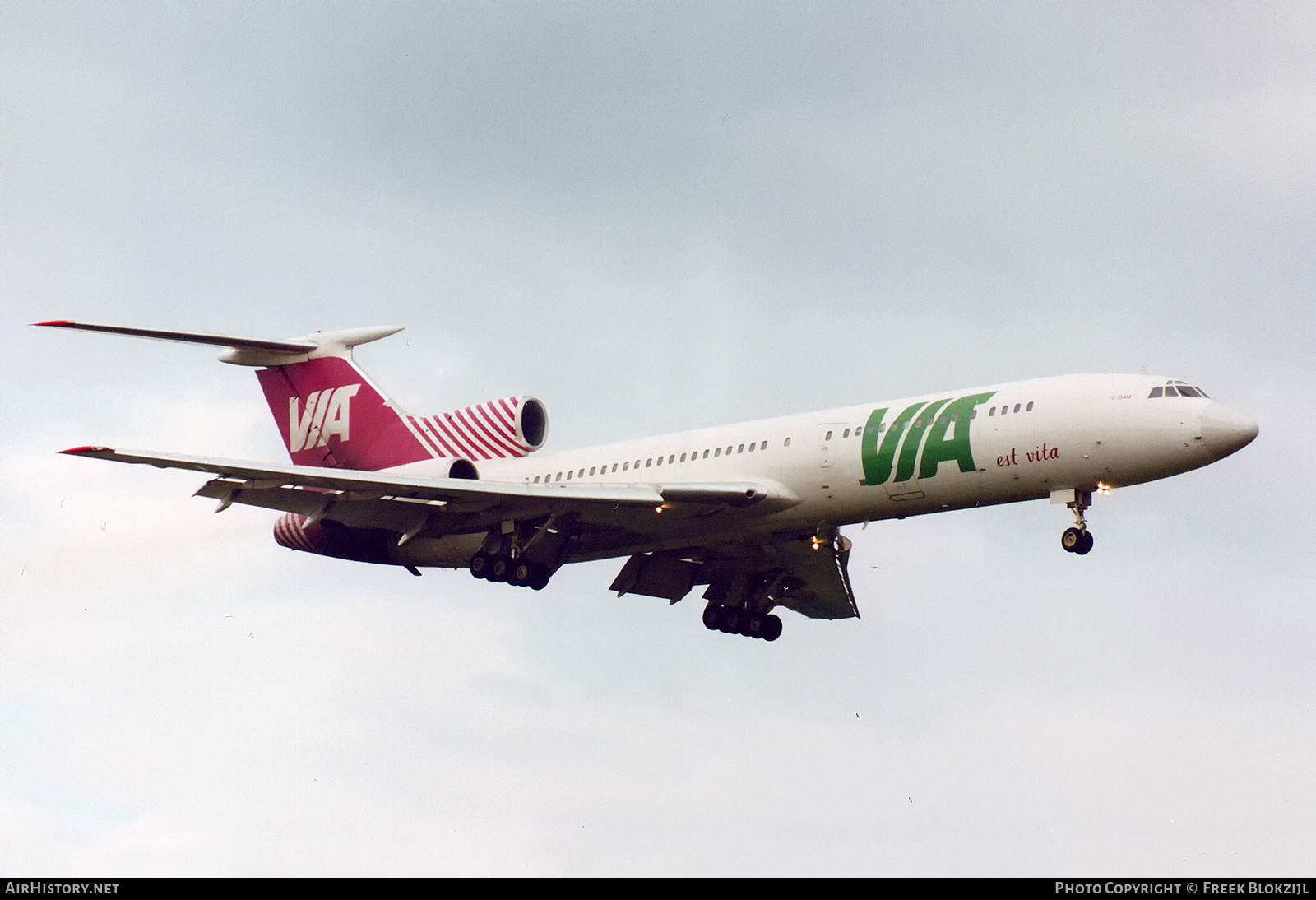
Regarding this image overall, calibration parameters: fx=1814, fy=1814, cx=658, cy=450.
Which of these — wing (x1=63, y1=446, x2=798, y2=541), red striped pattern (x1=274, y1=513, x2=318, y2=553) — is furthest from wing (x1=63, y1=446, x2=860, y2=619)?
red striped pattern (x1=274, y1=513, x2=318, y2=553)

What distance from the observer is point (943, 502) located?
33719 mm

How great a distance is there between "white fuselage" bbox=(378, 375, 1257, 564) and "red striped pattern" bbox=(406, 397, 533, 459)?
4342 mm

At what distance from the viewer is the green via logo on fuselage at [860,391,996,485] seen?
109 ft

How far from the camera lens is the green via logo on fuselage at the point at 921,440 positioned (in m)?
33.2

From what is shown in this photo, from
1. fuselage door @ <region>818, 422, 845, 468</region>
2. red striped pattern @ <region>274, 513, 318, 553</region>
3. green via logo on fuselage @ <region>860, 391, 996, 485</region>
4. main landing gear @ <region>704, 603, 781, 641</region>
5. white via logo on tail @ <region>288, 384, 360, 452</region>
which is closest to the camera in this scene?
green via logo on fuselage @ <region>860, 391, 996, 485</region>

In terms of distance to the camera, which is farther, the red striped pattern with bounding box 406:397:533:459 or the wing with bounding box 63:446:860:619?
the red striped pattern with bounding box 406:397:533:459

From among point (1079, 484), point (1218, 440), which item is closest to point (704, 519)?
point (1079, 484)

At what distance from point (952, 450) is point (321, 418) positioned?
16.4 metres

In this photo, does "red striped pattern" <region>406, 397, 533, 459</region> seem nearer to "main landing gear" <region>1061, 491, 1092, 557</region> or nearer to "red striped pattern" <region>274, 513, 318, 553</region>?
"red striped pattern" <region>274, 513, 318, 553</region>

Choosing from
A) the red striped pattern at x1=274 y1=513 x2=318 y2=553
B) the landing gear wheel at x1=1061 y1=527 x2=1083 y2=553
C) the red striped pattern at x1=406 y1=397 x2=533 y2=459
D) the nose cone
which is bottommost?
the landing gear wheel at x1=1061 y1=527 x2=1083 y2=553

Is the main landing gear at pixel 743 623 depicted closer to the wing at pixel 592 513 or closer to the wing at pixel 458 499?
the wing at pixel 592 513

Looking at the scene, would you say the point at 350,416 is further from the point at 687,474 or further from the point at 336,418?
the point at 687,474
